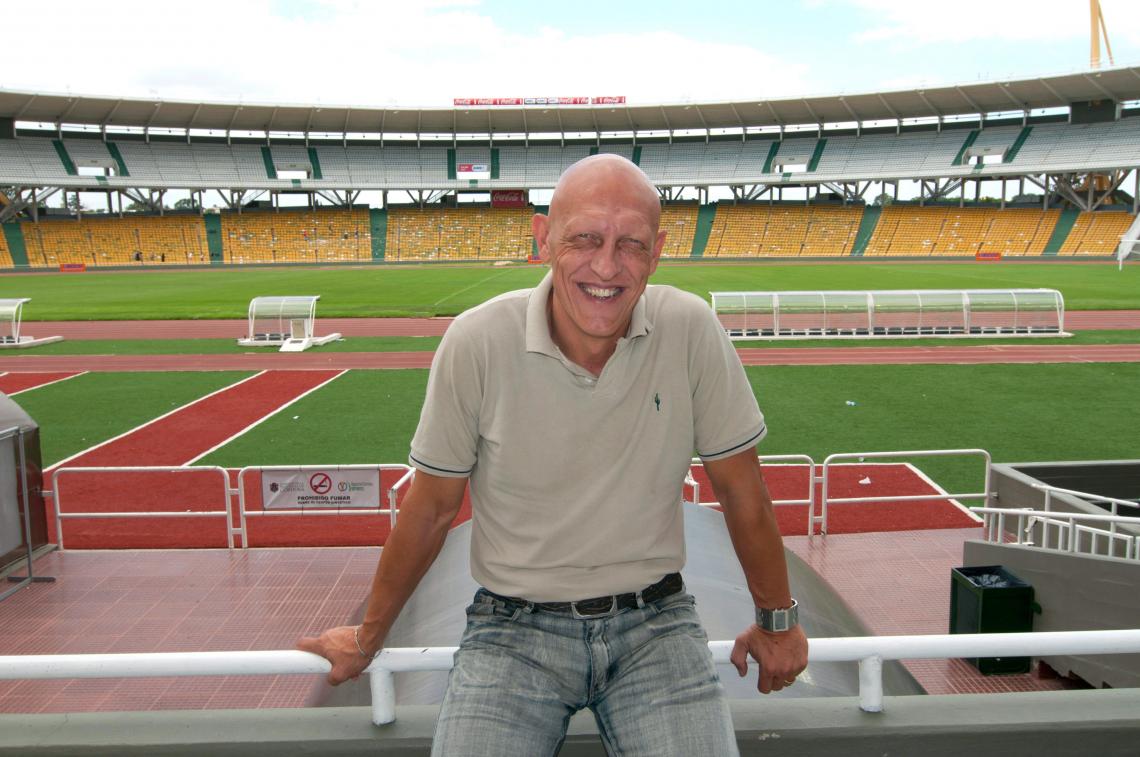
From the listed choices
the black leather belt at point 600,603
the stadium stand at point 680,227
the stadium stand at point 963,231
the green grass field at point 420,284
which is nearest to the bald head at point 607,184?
the black leather belt at point 600,603

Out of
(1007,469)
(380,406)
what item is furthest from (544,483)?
(380,406)

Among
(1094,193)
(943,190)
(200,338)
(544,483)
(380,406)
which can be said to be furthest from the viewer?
(943,190)

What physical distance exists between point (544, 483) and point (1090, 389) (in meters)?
17.8

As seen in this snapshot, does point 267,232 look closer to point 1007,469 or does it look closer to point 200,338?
point 200,338

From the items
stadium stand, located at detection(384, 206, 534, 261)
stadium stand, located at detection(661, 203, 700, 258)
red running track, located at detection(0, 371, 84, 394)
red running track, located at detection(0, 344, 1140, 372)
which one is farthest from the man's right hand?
stadium stand, located at detection(384, 206, 534, 261)

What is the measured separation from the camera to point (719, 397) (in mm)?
2322

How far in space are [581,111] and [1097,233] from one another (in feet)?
130

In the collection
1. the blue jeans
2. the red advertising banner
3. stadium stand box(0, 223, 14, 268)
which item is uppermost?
the red advertising banner

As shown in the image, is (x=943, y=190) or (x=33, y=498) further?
(x=943, y=190)

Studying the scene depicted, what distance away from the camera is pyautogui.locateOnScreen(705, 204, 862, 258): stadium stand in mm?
66438

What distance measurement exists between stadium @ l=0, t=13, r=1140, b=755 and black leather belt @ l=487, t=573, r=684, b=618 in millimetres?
277

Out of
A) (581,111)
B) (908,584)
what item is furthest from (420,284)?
(908,584)

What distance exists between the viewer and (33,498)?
859cm

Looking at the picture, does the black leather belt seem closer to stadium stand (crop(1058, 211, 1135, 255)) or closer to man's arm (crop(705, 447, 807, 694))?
man's arm (crop(705, 447, 807, 694))
